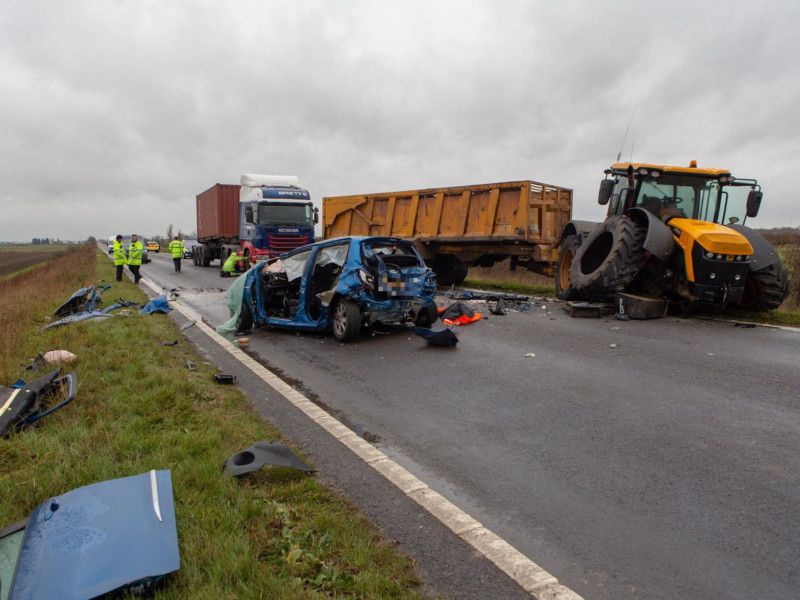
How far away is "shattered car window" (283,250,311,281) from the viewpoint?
9031mm

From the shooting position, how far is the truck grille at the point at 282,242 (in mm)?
20891

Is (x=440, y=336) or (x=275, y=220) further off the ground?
(x=275, y=220)

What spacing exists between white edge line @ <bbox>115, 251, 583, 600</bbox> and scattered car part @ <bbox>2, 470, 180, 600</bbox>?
133 cm

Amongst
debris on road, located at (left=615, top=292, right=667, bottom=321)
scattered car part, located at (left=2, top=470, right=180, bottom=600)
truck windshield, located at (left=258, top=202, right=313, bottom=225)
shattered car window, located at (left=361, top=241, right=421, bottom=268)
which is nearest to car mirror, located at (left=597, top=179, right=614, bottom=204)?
debris on road, located at (left=615, top=292, right=667, bottom=321)

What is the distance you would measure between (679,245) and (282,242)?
1452 cm

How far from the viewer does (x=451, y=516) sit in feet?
10.0

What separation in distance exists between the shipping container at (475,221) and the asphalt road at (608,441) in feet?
21.4

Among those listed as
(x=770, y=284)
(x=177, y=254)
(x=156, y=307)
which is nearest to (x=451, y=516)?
(x=770, y=284)

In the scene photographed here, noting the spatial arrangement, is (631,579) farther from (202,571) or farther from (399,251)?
(399,251)

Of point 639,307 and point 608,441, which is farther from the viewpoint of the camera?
point 639,307

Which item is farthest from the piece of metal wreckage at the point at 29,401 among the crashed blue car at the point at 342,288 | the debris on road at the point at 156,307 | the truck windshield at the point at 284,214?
the truck windshield at the point at 284,214

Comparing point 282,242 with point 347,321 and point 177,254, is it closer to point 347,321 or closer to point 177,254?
point 177,254

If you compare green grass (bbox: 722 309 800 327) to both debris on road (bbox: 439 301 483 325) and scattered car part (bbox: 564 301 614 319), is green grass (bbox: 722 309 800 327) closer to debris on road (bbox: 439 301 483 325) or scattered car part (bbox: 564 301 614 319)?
scattered car part (bbox: 564 301 614 319)

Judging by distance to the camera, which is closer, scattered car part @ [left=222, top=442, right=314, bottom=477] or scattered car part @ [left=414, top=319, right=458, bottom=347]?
scattered car part @ [left=222, top=442, right=314, bottom=477]
